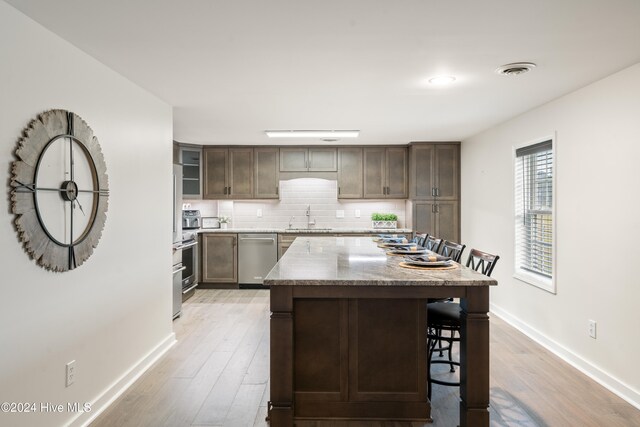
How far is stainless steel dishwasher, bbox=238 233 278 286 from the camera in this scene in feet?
21.2

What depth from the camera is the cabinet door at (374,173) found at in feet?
22.0

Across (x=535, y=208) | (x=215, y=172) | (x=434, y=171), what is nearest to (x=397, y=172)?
(x=434, y=171)

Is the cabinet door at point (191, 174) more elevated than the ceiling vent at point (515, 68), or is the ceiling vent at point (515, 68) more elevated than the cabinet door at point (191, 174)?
the ceiling vent at point (515, 68)

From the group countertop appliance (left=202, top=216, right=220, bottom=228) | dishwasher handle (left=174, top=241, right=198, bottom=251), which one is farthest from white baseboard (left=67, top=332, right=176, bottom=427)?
countertop appliance (left=202, top=216, right=220, bottom=228)

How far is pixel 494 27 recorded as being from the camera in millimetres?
2250

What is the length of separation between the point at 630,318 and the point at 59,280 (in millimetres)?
3691

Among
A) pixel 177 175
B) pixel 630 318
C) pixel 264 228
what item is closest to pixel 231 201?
pixel 264 228

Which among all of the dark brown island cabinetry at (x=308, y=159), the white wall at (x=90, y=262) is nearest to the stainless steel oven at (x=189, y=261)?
the white wall at (x=90, y=262)

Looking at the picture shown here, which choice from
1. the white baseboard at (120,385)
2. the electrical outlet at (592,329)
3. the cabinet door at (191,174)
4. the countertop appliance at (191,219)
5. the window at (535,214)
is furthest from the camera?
the cabinet door at (191,174)

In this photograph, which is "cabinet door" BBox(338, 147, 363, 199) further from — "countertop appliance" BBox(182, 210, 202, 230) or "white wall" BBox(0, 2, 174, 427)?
"white wall" BBox(0, 2, 174, 427)

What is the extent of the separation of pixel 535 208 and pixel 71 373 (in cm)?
423

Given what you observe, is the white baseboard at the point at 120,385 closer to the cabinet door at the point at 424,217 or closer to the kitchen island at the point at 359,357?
the kitchen island at the point at 359,357

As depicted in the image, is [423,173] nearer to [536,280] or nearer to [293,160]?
[293,160]

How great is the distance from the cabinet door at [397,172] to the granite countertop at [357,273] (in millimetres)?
3292
